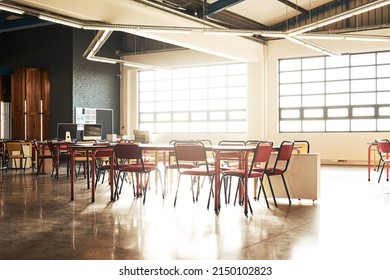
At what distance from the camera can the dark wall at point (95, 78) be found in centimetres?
1400

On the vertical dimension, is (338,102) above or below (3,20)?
below

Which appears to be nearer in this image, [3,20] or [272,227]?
[272,227]

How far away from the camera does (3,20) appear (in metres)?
13.2

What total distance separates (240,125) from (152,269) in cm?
1228

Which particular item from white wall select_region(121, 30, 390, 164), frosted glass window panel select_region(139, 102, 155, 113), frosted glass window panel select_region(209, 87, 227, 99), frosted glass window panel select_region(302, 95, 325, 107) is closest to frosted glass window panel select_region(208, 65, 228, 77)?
white wall select_region(121, 30, 390, 164)

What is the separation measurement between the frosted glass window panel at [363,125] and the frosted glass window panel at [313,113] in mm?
941

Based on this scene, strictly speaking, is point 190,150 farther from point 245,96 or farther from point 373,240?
point 245,96

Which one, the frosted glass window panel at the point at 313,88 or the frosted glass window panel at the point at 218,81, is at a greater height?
the frosted glass window panel at the point at 218,81

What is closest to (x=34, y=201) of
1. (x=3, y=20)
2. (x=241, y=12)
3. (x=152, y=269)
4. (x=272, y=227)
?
(x=272, y=227)

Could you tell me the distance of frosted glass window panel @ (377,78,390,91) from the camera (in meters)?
12.4

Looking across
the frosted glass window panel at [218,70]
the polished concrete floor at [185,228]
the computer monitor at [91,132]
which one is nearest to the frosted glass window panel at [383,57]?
the frosted glass window panel at [218,70]

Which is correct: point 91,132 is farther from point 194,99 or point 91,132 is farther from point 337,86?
point 337,86

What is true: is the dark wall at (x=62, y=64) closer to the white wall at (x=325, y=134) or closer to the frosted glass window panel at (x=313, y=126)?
the white wall at (x=325, y=134)

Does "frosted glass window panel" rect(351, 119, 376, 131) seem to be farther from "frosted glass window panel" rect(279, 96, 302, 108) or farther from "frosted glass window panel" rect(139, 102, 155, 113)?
"frosted glass window panel" rect(139, 102, 155, 113)
